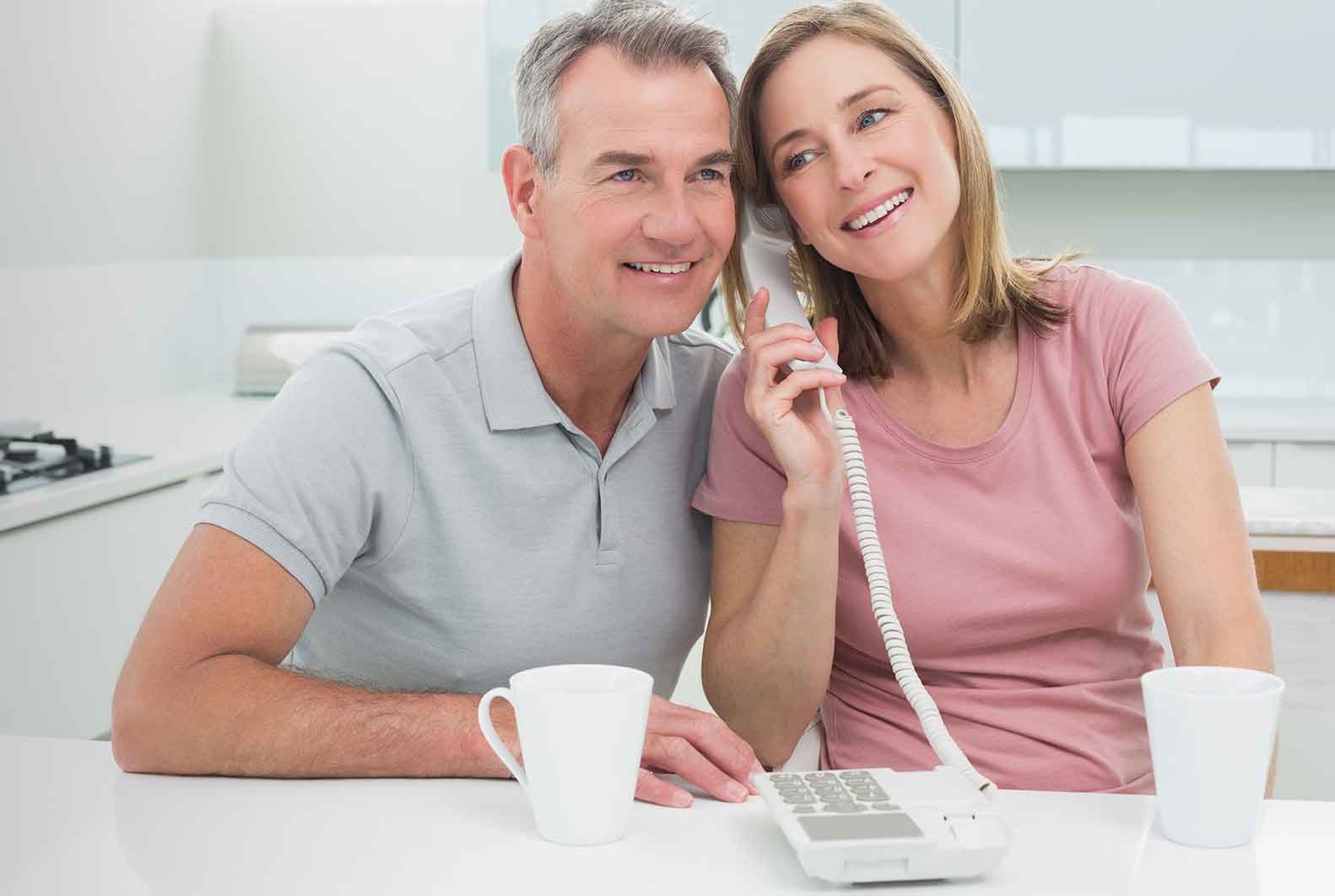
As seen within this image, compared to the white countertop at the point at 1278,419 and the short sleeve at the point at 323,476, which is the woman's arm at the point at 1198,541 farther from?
the white countertop at the point at 1278,419

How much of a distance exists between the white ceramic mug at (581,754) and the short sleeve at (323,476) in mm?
406

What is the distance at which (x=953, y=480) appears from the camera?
1.45m

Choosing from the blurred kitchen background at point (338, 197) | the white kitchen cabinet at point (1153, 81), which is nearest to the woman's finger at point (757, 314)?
the blurred kitchen background at point (338, 197)

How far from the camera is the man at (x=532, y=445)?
128 centimetres

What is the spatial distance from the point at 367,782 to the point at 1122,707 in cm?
77

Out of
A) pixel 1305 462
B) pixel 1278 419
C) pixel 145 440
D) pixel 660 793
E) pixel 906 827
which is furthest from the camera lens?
pixel 1278 419

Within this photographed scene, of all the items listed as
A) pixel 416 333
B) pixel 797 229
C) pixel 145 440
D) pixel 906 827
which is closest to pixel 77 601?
pixel 145 440

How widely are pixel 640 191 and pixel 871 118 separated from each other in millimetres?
261

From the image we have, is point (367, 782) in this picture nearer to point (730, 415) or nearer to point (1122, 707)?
point (730, 415)

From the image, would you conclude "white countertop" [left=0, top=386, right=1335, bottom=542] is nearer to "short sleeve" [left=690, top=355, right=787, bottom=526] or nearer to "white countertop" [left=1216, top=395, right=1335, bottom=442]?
"white countertop" [left=1216, top=395, right=1335, bottom=442]

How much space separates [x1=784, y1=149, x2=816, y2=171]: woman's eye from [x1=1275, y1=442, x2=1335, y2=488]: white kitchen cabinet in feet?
7.07

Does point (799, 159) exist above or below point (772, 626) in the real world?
above

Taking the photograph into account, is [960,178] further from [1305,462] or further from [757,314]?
[1305,462]

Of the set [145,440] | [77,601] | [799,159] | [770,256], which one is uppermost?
[799,159]
